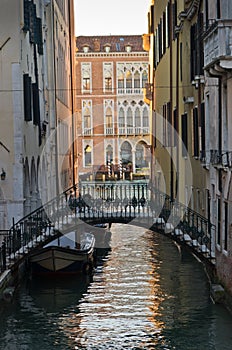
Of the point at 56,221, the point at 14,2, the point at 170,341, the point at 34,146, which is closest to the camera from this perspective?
the point at 170,341

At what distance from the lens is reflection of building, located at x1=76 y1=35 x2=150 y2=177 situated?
198 feet

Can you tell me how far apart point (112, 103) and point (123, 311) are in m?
44.5

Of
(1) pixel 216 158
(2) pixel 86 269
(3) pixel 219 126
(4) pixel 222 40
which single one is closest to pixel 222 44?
(4) pixel 222 40

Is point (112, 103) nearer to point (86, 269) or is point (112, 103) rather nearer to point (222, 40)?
point (86, 269)

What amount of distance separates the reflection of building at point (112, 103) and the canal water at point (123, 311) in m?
36.3

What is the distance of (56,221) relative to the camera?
2131 centimetres

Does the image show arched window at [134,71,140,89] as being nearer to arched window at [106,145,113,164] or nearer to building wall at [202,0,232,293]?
arched window at [106,145,113,164]

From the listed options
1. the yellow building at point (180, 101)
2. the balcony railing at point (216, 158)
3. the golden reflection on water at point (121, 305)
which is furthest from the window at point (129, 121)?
the balcony railing at point (216, 158)

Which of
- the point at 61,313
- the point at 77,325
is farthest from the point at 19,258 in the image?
the point at 77,325

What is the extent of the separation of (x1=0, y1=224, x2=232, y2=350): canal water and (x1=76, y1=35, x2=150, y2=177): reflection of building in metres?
36.3

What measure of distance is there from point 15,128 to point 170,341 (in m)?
7.64

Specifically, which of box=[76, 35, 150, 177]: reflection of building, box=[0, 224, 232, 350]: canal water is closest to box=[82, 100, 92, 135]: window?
box=[76, 35, 150, 177]: reflection of building

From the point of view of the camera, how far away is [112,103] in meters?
60.8

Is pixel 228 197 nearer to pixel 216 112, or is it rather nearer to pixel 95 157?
pixel 216 112
